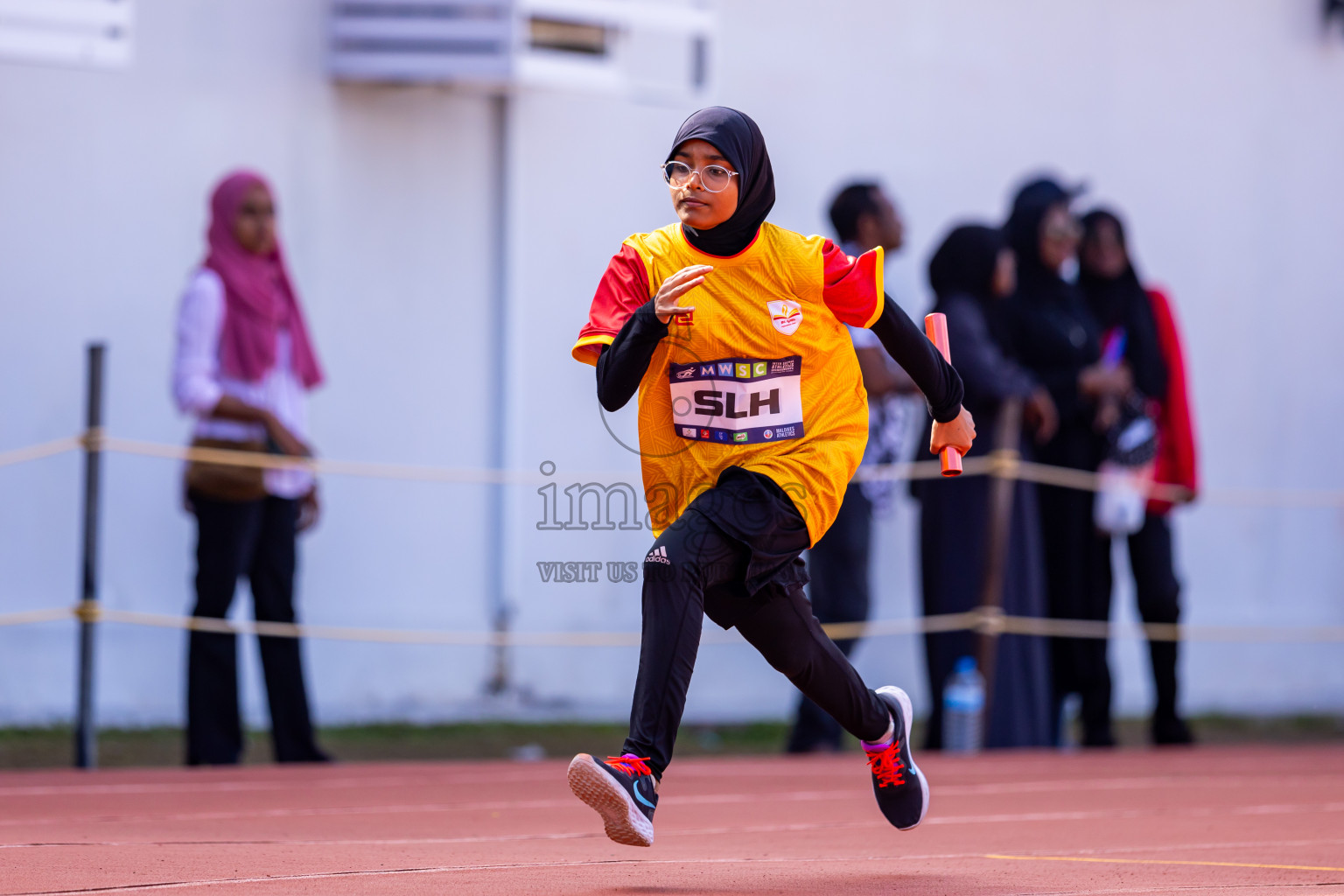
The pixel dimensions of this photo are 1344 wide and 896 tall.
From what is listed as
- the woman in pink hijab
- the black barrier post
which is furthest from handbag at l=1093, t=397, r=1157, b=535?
the black barrier post

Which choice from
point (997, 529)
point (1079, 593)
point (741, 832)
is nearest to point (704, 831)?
point (741, 832)

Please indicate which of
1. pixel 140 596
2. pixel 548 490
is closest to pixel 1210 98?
pixel 548 490

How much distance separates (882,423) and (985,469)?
54cm

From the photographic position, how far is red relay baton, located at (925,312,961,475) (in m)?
4.37

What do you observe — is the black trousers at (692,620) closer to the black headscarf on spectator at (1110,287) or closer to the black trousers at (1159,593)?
the black trousers at (1159,593)

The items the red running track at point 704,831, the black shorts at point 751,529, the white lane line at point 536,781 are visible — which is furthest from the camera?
the white lane line at point 536,781

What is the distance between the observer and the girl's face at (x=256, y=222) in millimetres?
7488

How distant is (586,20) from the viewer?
8898 mm

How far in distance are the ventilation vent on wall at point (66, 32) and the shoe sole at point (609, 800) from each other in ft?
17.4

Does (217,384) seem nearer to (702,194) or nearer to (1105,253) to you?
(702,194)

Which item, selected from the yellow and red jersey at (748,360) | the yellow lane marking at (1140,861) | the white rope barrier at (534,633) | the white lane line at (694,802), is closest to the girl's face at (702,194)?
the yellow and red jersey at (748,360)

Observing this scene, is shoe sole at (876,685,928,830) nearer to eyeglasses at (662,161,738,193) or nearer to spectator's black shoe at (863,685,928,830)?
spectator's black shoe at (863,685,928,830)

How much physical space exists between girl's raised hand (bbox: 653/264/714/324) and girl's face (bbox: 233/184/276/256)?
3.88 m

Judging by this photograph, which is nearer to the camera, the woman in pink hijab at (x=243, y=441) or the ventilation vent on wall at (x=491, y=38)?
the woman in pink hijab at (x=243, y=441)
